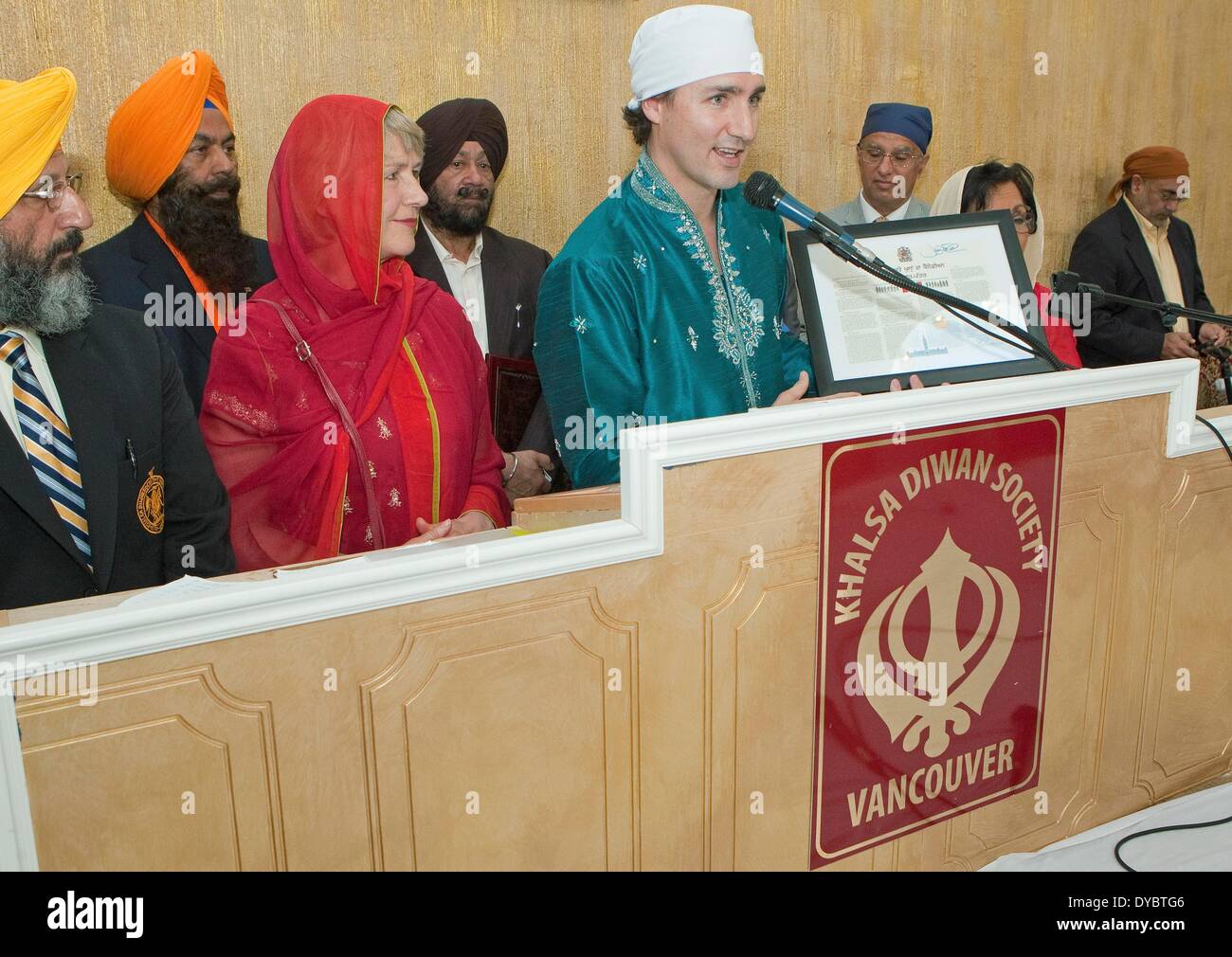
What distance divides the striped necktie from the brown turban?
1298mm

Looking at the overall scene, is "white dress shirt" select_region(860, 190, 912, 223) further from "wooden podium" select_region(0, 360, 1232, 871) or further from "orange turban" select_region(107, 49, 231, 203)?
"orange turban" select_region(107, 49, 231, 203)

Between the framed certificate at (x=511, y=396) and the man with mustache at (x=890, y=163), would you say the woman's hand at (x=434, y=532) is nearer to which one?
the framed certificate at (x=511, y=396)

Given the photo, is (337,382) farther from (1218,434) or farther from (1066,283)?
(1218,434)

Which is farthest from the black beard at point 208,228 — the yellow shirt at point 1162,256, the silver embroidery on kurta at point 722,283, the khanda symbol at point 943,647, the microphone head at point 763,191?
the yellow shirt at point 1162,256

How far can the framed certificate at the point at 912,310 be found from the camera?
5.84ft

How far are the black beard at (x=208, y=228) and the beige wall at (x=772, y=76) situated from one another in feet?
0.78

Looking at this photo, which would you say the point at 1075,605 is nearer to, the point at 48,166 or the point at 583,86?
the point at 48,166

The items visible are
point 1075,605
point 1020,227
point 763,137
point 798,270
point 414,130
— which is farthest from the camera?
point 763,137

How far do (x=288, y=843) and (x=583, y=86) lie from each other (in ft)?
8.40

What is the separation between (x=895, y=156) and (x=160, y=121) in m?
2.08

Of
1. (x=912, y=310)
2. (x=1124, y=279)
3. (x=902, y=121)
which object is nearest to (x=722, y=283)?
(x=912, y=310)

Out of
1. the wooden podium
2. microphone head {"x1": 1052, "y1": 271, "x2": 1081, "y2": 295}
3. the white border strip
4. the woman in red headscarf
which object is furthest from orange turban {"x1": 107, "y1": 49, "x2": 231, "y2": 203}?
microphone head {"x1": 1052, "y1": 271, "x2": 1081, "y2": 295}

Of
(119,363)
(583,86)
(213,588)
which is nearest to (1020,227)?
(583,86)

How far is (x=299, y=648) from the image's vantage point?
1.05 m
